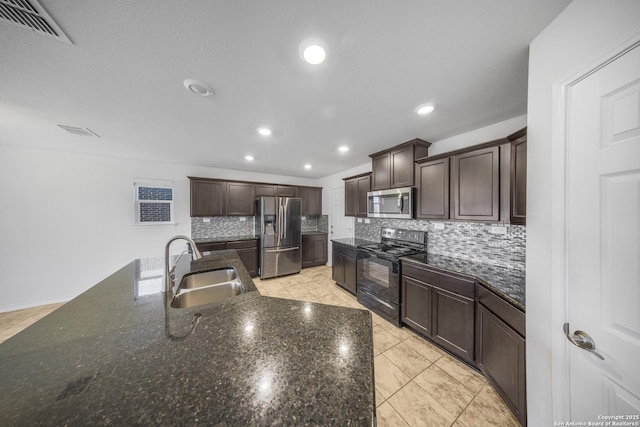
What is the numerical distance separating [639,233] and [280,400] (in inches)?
54.6

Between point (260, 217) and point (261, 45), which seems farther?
point (260, 217)

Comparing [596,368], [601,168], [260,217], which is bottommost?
[596,368]

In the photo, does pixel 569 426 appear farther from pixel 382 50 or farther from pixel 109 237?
pixel 109 237

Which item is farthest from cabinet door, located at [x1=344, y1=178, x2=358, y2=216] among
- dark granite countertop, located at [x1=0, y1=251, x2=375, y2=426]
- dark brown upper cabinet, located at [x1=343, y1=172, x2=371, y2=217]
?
dark granite countertop, located at [x1=0, y1=251, x2=375, y2=426]

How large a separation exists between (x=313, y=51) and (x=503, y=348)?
2.41 metres

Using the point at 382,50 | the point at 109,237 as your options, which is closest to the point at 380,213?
the point at 382,50

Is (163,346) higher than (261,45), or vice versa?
(261,45)

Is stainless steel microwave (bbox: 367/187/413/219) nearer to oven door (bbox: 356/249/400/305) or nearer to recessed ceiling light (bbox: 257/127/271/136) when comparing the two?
oven door (bbox: 356/249/400/305)

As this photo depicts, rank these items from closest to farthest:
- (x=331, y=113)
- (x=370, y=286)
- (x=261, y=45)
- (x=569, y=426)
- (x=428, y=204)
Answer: (x=569, y=426), (x=261, y=45), (x=331, y=113), (x=428, y=204), (x=370, y=286)

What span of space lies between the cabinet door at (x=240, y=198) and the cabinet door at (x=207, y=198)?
113 millimetres

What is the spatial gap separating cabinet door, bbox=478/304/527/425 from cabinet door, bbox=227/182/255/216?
3962 millimetres

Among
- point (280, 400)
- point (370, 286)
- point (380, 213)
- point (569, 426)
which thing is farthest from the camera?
point (380, 213)

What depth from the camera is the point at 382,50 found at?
3.67ft

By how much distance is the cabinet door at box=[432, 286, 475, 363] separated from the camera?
1.68 m
